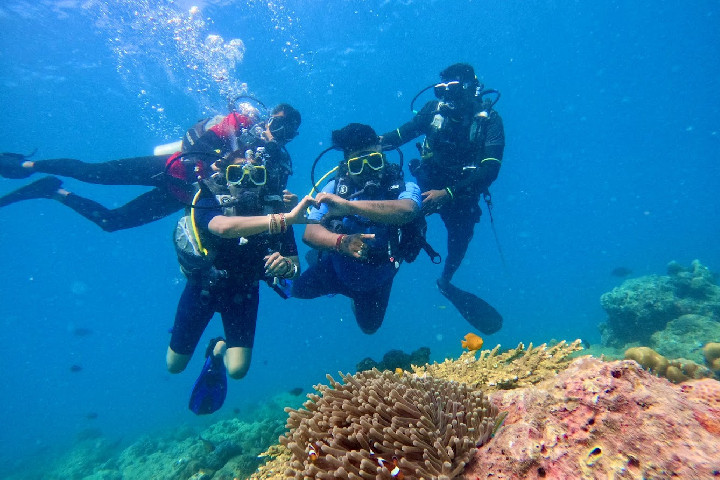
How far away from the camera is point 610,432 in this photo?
1.89 m

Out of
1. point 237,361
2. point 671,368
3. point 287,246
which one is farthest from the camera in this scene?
point 237,361

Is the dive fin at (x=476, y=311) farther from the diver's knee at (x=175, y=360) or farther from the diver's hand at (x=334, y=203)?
the diver's knee at (x=175, y=360)

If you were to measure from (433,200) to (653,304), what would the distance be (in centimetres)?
884

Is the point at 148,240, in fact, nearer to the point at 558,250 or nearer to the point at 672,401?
the point at 672,401

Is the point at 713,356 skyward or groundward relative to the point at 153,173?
groundward

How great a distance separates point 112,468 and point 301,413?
17.6 m

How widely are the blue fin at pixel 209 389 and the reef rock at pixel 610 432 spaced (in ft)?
21.4

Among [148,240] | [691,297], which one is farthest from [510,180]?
[691,297]

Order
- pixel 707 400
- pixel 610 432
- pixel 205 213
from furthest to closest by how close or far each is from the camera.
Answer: pixel 205 213 → pixel 707 400 → pixel 610 432

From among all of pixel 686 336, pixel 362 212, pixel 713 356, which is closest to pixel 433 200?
pixel 362 212

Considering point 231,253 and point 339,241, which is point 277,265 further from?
Result: point 231,253

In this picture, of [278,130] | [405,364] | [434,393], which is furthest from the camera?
[278,130]

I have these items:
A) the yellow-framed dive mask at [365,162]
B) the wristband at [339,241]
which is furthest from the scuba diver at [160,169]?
the wristband at [339,241]

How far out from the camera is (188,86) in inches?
1118
